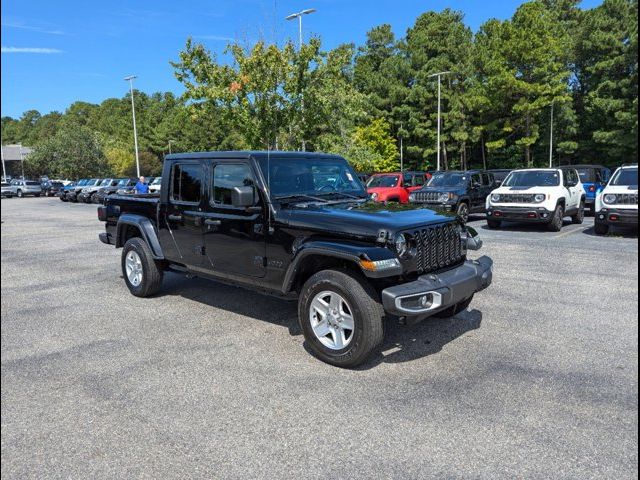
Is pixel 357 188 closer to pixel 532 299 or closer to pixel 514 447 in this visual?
pixel 532 299

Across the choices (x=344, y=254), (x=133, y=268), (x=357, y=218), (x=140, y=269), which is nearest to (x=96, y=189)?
(x=133, y=268)

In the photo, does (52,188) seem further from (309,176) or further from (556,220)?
(309,176)

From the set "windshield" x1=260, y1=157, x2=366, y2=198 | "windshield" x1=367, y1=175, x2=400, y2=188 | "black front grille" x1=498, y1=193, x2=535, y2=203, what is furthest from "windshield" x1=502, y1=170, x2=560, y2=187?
"windshield" x1=260, y1=157, x2=366, y2=198

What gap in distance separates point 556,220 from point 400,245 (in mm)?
10798

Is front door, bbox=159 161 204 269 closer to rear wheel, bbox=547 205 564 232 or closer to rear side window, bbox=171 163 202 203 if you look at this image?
rear side window, bbox=171 163 202 203

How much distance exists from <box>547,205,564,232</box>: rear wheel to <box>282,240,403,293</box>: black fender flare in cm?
1069

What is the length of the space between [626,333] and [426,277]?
2336 mm

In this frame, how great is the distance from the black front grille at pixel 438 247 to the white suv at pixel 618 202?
8201 millimetres

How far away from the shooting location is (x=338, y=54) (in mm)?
21734

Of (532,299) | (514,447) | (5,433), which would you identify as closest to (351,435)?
(514,447)

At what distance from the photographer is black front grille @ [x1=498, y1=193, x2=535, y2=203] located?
13.7 meters

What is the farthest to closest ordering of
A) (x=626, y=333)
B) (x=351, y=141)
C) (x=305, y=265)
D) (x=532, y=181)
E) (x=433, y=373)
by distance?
(x=351, y=141), (x=532, y=181), (x=626, y=333), (x=305, y=265), (x=433, y=373)

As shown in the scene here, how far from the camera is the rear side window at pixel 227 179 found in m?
5.31

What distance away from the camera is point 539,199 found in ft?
44.4
